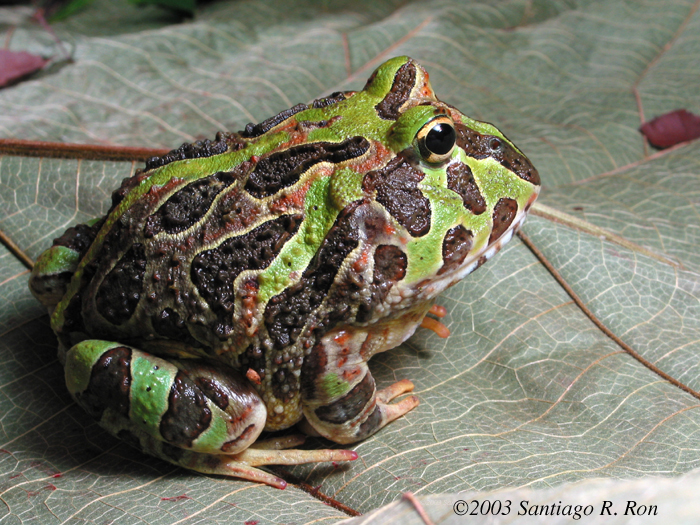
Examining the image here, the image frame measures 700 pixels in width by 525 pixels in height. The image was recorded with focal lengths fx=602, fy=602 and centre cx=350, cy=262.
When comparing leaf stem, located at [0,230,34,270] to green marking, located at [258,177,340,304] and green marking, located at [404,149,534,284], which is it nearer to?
green marking, located at [258,177,340,304]

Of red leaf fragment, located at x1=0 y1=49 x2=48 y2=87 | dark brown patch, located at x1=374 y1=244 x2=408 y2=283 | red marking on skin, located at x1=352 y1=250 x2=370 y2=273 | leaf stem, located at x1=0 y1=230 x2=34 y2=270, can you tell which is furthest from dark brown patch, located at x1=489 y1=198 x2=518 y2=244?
red leaf fragment, located at x1=0 y1=49 x2=48 y2=87

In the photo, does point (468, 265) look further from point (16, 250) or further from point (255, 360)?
point (16, 250)

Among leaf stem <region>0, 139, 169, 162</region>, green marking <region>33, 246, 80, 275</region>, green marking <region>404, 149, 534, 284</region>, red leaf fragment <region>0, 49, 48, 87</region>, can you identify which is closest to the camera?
green marking <region>404, 149, 534, 284</region>

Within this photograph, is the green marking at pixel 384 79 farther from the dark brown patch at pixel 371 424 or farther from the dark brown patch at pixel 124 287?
the dark brown patch at pixel 371 424

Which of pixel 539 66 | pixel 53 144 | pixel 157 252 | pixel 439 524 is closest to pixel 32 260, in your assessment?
pixel 53 144

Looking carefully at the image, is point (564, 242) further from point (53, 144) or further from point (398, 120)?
point (53, 144)

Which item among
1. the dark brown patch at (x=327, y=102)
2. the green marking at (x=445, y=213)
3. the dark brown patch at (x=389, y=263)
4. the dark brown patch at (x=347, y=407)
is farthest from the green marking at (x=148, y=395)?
the dark brown patch at (x=327, y=102)

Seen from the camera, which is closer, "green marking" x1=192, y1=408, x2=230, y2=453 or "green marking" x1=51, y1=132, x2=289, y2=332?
"green marking" x1=192, y1=408, x2=230, y2=453

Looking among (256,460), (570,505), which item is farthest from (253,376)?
(570,505)

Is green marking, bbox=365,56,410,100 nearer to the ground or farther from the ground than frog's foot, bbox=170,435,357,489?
farther from the ground
